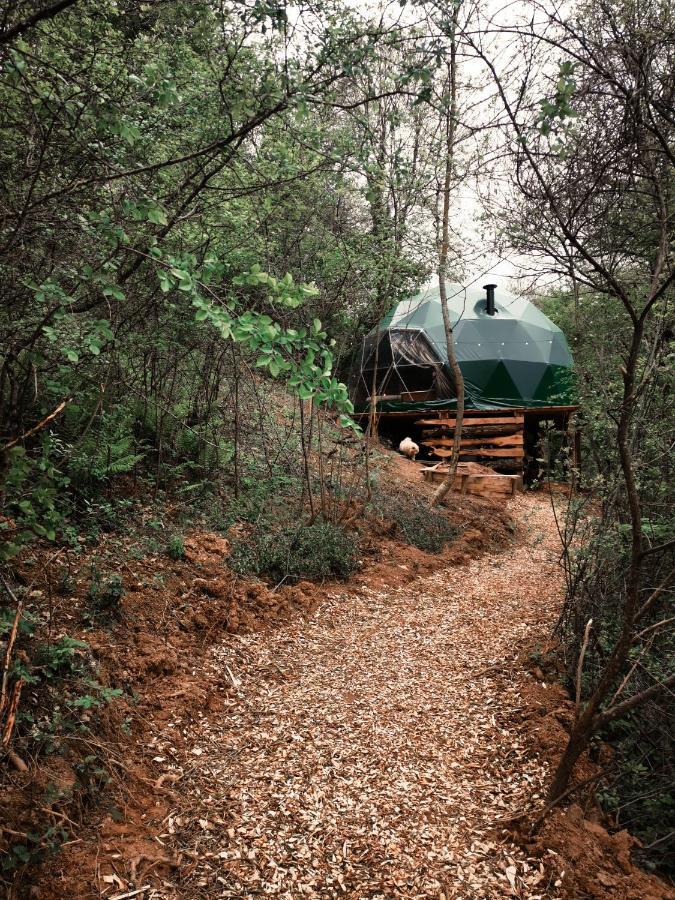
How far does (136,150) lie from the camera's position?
3748 mm

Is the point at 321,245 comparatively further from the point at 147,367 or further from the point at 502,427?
the point at 502,427

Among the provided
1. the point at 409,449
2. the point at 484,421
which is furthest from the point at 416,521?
the point at 484,421

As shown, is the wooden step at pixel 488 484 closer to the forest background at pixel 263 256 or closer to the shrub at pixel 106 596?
the forest background at pixel 263 256

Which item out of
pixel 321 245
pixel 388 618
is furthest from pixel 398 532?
pixel 321 245

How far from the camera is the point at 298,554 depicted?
607 cm

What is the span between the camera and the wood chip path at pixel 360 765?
2.56 metres

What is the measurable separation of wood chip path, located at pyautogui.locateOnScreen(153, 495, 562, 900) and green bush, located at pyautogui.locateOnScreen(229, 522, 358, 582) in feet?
2.31

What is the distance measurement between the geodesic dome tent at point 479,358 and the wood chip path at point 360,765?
923cm

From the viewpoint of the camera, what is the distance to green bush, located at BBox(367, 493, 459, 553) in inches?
315

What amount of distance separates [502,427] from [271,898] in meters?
12.2

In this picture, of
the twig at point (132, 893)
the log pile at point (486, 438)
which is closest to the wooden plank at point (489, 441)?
the log pile at point (486, 438)

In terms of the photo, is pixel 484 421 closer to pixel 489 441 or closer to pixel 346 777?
pixel 489 441

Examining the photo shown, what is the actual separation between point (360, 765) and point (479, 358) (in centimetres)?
1243

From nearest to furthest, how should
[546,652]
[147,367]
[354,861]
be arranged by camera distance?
[354,861] < [546,652] < [147,367]
